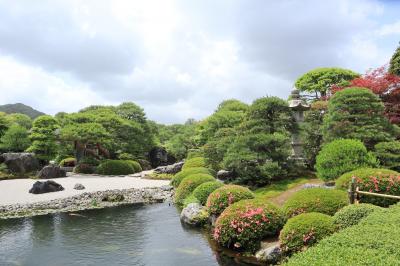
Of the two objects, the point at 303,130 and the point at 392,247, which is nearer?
the point at 392,247

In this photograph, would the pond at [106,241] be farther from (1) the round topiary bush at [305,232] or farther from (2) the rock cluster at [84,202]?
(1) the round topiary bush at [305,232]

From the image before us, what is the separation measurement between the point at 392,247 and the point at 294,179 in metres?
12.6

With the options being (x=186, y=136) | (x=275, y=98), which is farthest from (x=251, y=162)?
(x=186, y=136)

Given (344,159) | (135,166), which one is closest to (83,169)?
(135,166)

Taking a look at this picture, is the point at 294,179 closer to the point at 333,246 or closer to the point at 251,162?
the point at 251,162

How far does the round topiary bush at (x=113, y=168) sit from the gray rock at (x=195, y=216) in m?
20.1

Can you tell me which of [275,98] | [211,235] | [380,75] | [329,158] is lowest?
[211,235]

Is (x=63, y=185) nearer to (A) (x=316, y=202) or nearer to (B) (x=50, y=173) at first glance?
(B) (x=50, y=173)

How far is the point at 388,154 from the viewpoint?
15969 mm

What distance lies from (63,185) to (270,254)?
19.5m

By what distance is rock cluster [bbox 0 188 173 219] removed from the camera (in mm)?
17812

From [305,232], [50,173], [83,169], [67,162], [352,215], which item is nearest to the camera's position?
[305,232]

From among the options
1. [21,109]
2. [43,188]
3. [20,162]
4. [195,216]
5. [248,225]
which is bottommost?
[195,216]

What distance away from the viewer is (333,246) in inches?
263
